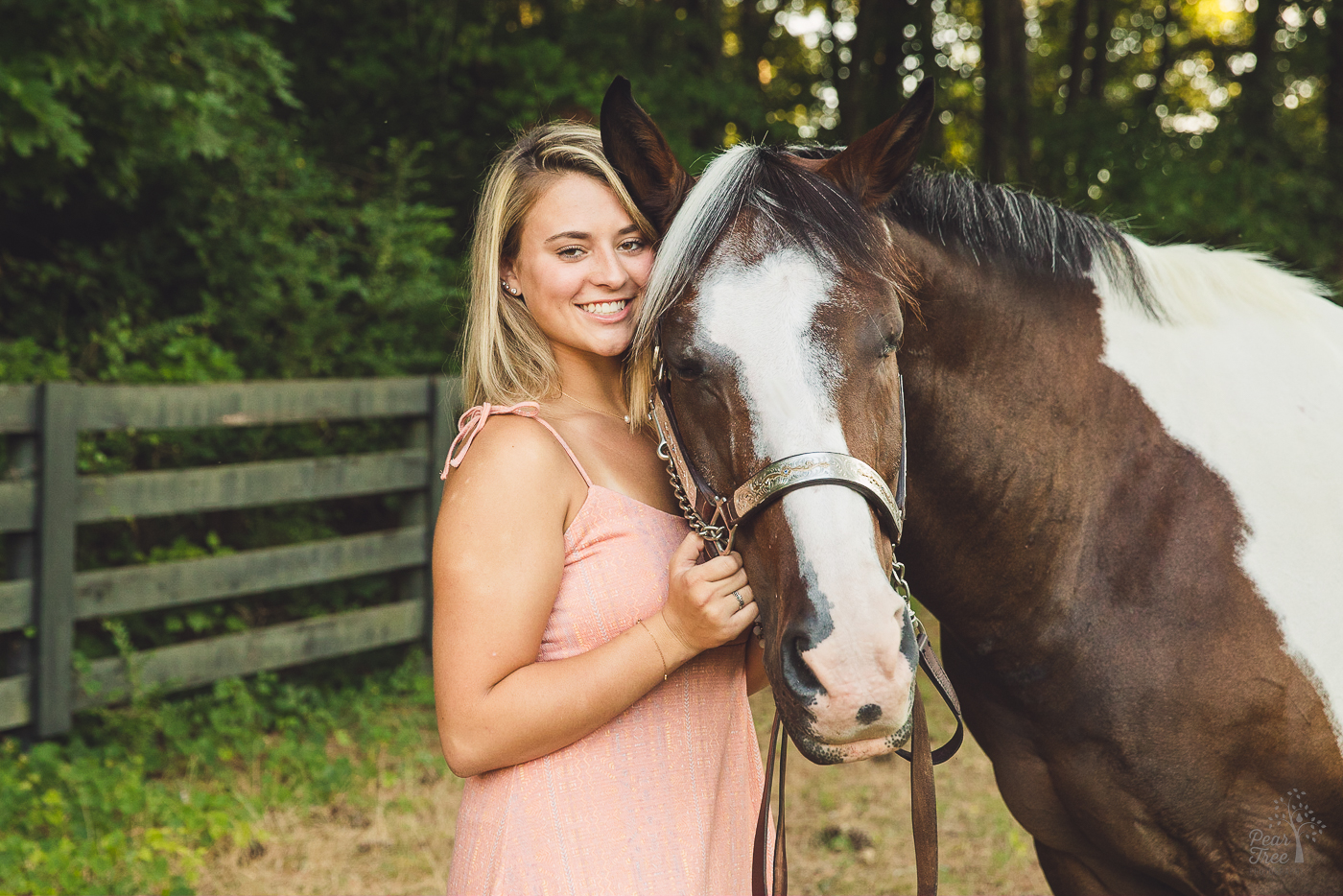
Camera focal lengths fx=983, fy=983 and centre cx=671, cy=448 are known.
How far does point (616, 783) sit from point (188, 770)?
9.79ft

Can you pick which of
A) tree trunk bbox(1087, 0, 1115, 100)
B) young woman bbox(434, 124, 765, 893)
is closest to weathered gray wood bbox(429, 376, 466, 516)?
young woman bbox(434, 124, 765, 893)

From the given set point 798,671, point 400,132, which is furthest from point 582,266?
point 400,132

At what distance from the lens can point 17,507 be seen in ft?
11.0

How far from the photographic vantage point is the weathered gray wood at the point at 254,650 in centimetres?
362

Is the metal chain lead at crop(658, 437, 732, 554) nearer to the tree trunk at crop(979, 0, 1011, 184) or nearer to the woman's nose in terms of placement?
the woman's nose

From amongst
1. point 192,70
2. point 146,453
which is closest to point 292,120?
point 192,70

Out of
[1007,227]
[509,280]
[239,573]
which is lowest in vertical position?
→ [239,573]

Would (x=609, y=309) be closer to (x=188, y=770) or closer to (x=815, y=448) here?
(x=815, y=448)

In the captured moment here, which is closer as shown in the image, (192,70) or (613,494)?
(613,494)

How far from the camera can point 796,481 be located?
4.09 ft

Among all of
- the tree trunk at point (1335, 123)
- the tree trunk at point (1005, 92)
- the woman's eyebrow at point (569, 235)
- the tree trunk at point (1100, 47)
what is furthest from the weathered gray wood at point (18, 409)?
the tree trunk at point (1100, 47)

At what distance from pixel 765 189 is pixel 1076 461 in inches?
30.5

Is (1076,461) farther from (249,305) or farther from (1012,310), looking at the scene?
(249,305)
